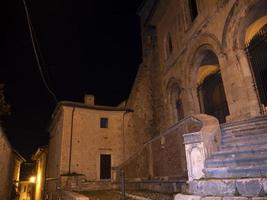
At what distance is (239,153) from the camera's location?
5.98 metres

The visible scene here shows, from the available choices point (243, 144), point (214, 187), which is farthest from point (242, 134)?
point (214, 187)

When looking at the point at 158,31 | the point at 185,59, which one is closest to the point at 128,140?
the point at 185,59

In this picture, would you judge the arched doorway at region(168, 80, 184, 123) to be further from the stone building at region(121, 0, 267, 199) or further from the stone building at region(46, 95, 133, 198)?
the stone building at region(46, 95, 133, 198)

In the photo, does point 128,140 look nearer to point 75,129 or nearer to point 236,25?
point 75,129

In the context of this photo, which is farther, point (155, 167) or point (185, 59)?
point (185, 59)

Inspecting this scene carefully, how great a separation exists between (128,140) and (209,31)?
406 inches

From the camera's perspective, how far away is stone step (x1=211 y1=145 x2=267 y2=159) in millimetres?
5629

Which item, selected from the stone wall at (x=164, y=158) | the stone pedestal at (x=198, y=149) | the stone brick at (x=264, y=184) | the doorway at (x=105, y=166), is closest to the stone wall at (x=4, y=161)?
the doorway at (x=105, y=166)

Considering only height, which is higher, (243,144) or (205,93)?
(205,93)

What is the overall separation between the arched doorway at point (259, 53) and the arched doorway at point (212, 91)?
2249mm

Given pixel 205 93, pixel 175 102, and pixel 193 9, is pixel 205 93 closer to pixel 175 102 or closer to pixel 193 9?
pixel 175 102

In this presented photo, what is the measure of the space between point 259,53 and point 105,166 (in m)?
12.8

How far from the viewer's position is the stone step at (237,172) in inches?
192

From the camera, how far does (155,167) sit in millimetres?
12023
